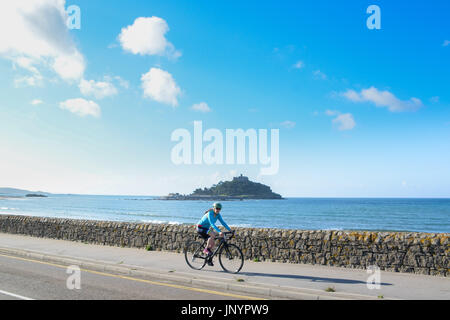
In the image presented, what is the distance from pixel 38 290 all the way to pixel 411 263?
908cm

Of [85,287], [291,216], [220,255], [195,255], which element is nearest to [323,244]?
[220,255]

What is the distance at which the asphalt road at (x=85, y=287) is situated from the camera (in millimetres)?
7117

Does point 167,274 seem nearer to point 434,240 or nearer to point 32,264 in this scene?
point 32,264

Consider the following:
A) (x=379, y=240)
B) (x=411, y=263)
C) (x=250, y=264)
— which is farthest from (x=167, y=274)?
(x=411, y=263)

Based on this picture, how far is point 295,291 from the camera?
24.6ft

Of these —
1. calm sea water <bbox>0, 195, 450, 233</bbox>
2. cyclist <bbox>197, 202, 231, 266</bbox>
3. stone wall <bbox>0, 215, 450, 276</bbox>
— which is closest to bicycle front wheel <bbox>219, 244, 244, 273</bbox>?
cyclist <bbox>197, 202, 231, 266</bbox>

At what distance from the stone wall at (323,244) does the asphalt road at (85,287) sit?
3.63m

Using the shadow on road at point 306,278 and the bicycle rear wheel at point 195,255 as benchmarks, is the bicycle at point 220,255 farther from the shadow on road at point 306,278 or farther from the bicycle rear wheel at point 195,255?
the shadow on road at point 306,278

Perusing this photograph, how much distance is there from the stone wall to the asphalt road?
3627mm

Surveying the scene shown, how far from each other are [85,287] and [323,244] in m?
6.55

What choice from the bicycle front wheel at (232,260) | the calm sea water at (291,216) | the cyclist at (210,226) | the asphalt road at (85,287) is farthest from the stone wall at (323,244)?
the calm sea water at (291,216)

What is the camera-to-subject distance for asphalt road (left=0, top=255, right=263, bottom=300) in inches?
280
